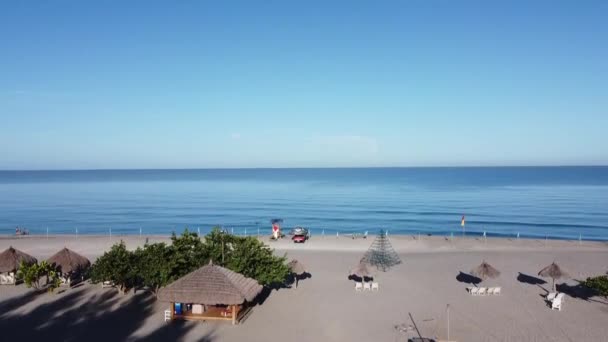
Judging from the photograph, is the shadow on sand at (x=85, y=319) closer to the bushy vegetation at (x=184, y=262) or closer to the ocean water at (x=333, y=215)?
the bushy vegetation at (x=184, y=262)

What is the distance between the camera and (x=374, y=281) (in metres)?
23.9

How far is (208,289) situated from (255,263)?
3381 mm

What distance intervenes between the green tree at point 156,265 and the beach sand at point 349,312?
1202 mm

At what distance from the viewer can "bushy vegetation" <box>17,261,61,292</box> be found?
68.7 ft

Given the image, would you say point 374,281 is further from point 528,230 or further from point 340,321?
point 528,230

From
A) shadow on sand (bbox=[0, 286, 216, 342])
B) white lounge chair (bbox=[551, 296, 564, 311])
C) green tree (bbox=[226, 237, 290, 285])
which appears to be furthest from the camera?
green tree (bbox=[226, 237, 290, 285])

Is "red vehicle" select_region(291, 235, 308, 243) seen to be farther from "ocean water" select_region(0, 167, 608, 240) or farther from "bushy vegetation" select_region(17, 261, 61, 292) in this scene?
"bushy vegetation" select_region(17, 261, 61, 292)

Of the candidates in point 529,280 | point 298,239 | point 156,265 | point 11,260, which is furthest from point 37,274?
point 529,280

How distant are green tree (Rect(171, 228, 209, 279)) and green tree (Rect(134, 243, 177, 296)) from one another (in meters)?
0.20

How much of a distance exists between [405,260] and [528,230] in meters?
23.2

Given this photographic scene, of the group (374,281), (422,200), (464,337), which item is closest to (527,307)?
(464,337)

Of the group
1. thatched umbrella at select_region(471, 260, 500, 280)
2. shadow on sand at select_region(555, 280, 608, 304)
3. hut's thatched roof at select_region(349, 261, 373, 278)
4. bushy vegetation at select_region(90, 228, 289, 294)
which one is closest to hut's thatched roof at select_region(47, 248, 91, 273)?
bushy vegetation at select_region(90, 228, 289, 294)

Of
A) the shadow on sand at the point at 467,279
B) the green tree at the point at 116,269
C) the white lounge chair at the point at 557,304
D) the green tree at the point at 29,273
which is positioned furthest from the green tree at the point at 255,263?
the white lounge chair at the point at 557,304

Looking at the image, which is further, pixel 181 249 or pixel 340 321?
pixel 181 249
